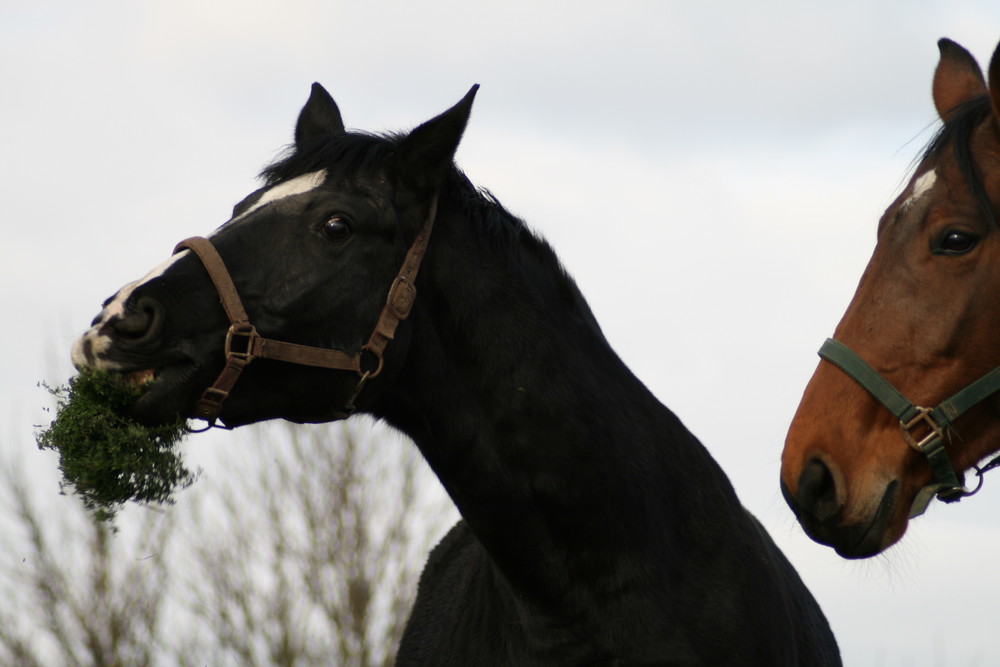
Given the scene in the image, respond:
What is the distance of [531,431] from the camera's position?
3922mm

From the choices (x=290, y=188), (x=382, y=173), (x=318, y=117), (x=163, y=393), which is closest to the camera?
(x=163, y=393)

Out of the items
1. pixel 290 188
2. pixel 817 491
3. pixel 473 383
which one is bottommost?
pixel 817 491

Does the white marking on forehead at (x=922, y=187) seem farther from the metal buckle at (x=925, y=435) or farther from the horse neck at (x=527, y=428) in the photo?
the horse neck at (x=527, y=428)

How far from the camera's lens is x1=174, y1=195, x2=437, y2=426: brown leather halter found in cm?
372

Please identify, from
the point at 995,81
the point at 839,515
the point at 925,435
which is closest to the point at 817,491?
the point at 839,515

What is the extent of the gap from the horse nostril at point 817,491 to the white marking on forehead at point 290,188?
6.31ft

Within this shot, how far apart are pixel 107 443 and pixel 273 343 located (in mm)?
622

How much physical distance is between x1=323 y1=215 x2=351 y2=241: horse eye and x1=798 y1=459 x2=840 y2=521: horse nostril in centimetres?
171

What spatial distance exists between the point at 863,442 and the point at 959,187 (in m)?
0.82

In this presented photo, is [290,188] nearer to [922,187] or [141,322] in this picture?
[141,322]

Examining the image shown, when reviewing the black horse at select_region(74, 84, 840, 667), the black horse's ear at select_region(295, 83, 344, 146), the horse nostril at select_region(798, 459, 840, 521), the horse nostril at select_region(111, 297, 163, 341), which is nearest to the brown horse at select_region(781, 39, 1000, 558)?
the horse nostril at select_region(798, 459, 840, 521)

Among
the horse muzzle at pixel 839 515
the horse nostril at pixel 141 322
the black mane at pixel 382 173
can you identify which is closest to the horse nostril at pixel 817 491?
the horse muzzle at pixel 839 515

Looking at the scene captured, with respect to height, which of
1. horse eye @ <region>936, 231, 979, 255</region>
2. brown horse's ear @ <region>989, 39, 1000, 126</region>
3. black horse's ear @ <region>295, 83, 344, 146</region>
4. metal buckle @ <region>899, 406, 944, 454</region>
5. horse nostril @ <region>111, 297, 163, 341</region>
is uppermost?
black horse's ear @ <region>295, 83, 344, 146</region>

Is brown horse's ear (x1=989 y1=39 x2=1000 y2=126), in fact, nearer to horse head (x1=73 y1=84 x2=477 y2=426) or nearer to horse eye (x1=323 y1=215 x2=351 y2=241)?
horse head (x1=73 y1=84 x2=477 y2=426)
